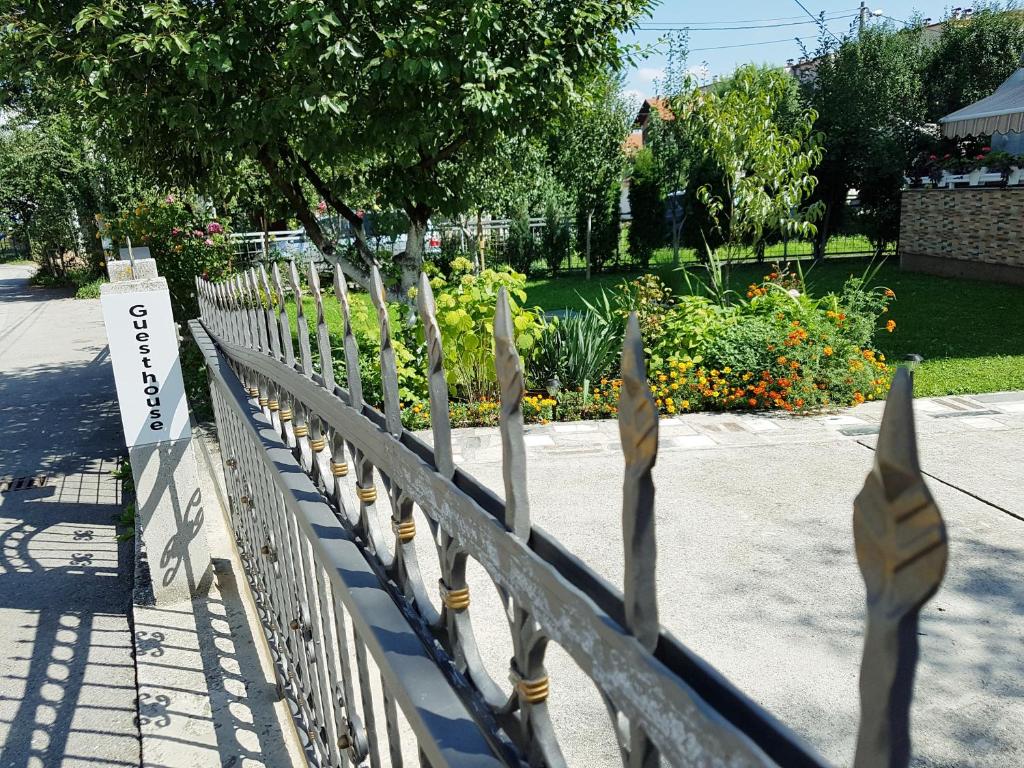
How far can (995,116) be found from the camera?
41.9 ft

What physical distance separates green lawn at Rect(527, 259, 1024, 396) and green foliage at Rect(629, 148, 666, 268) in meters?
4.46

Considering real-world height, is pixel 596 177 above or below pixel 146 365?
above

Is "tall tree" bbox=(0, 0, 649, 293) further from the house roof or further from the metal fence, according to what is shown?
the house roof

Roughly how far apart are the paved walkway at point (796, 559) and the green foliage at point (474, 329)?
62cm

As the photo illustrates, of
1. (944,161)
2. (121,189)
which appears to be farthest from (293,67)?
(121,189)

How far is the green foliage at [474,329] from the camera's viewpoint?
714cm

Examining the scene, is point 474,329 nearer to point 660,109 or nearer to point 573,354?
point 573,354

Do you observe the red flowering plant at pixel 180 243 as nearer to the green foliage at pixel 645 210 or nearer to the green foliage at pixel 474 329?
the green foliage at pixel 474 329

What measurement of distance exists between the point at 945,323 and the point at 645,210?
11.5 meters

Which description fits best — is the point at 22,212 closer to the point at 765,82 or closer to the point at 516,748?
the point at 765,82

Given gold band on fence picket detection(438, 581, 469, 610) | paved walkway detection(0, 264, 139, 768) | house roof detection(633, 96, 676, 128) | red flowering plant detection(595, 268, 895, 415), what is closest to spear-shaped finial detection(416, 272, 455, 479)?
gold band on fence picket detection(438, 581, 469, 610)

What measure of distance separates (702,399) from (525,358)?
1.72 m

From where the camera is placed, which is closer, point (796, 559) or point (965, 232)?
point (796, 559)

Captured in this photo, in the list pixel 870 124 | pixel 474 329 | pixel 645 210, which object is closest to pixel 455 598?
pixel 474 329
